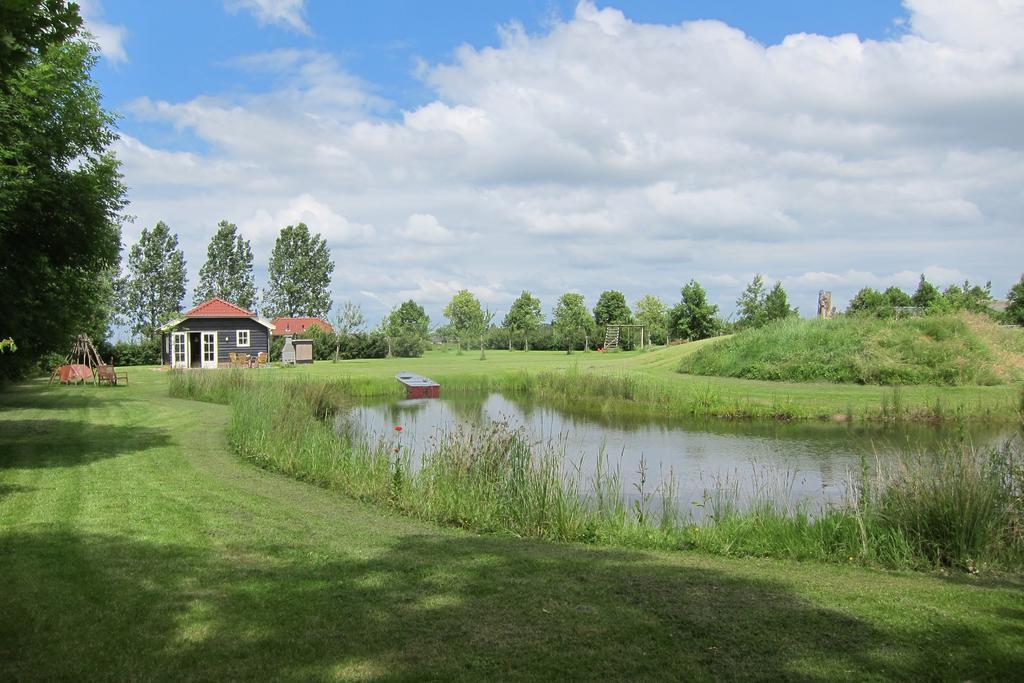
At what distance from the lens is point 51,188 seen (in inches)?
420

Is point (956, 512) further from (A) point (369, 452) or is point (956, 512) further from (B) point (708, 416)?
(B) point (708, 416)

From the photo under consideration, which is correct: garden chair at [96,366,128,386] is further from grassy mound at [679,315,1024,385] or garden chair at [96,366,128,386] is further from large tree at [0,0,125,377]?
grassy mound at [679,315,1024,385]

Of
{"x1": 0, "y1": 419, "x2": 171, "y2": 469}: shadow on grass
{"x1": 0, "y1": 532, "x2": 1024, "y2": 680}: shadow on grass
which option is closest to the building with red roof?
{"x1": 0, "y1": 419, "x2": 171, "y2": 469}: shadow on grass

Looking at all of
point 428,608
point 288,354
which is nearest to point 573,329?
point 288,354

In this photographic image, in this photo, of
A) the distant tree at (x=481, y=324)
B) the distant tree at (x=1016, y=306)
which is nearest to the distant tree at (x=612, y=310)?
the distant tree at (x=481, y=324)

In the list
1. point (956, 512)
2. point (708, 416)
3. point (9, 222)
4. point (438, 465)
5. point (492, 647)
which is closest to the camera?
point (492, 647)

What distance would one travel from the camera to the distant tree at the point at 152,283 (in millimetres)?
61438

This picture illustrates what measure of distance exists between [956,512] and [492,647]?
4.70 metres

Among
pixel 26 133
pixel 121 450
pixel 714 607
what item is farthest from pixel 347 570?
pixel 26 133

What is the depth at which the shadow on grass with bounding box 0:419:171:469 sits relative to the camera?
10.3 meters

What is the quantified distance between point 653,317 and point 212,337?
45.0 meters

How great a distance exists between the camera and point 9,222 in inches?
393

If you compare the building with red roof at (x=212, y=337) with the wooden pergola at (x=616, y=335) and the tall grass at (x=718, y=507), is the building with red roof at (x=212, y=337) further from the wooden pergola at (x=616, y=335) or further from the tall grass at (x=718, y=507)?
the tall grass at (x=718, y=507)

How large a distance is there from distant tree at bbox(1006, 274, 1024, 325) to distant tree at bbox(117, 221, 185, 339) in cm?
6026
